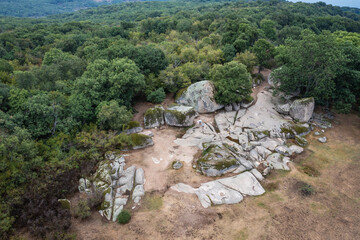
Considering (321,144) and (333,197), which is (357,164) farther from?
(333,197)

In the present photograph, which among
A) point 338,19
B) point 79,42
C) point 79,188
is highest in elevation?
point 338,19

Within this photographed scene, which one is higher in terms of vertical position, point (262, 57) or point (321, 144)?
point (262, 57)

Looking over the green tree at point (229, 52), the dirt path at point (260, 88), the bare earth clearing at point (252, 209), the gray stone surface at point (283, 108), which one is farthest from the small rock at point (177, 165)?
the green tree at point (229, 52)

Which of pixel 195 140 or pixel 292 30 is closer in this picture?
pixel 195 140

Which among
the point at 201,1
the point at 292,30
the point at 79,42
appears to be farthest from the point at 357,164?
the point at 201,1

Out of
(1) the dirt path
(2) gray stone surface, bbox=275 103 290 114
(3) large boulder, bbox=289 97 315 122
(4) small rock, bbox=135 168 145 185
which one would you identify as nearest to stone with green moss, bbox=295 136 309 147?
(3) large boulder, bbox=289 97 315 122

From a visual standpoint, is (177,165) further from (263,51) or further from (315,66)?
(263,51)
